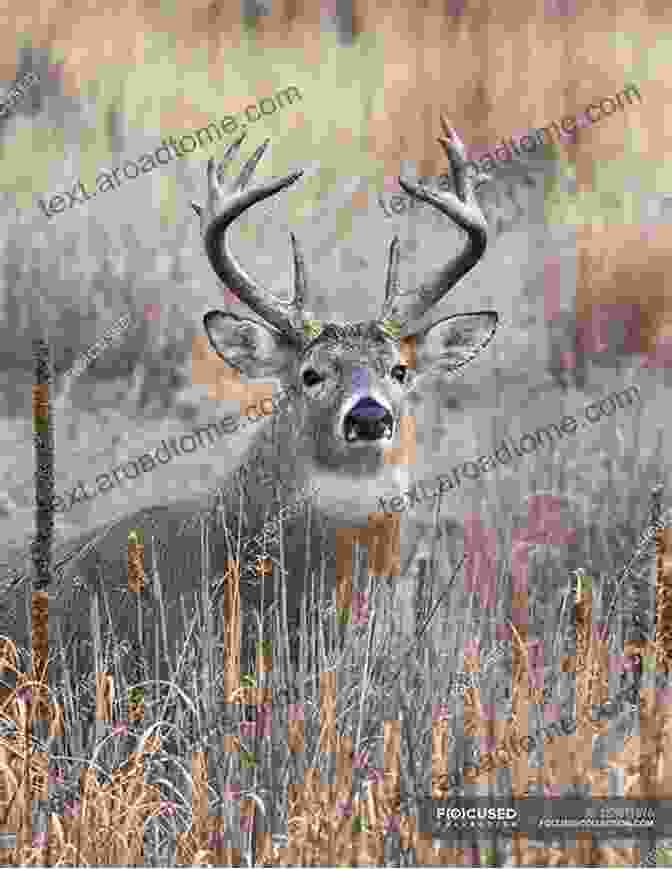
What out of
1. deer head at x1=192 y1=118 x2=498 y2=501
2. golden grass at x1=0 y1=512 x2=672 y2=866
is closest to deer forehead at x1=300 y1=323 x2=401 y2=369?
deer head at x1=192 y1=118 x2=498 y2=501

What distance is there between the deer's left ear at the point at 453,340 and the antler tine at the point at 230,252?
0.60m

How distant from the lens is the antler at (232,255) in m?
7.03

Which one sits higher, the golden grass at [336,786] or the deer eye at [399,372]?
the deer eye at [399,372]

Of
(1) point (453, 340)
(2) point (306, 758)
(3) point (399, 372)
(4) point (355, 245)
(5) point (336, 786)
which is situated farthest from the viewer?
(4) point (355, 245)

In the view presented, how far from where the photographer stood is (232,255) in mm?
7414

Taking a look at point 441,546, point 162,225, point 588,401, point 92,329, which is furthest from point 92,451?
point 588,401

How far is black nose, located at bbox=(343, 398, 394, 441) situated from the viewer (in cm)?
682

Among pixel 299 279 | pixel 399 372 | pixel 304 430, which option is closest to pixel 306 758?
pixel 304 430

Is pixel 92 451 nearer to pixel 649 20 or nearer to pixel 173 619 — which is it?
pixel 173 619

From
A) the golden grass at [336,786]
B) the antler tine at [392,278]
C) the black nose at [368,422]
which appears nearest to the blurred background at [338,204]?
the antler tine at [392,278]

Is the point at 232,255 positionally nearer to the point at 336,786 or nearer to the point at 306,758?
the point at 306,758

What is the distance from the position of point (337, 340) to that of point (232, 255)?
651 millimetres

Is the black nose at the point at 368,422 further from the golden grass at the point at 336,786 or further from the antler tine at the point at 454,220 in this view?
the golden grass at the point at 336,786

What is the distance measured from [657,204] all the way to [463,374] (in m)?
1.25
